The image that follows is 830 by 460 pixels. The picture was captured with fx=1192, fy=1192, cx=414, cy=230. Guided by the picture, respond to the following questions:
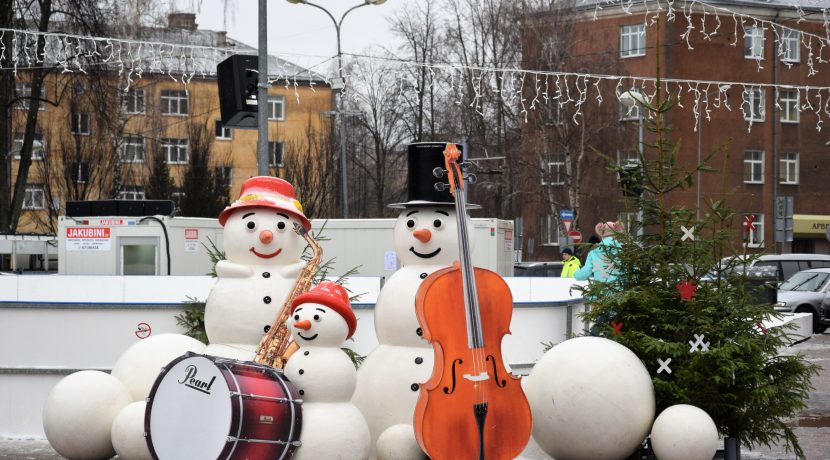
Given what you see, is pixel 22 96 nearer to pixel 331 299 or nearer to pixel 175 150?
pixel 331 299

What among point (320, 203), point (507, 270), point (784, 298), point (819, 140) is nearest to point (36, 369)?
→ point (507, 270)

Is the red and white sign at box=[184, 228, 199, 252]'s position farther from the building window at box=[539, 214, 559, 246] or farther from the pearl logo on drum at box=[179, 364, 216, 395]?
the building window at box=[539, 214, 559, 246]

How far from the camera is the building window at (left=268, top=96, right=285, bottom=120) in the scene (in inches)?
1704

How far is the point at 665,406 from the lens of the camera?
8234mm

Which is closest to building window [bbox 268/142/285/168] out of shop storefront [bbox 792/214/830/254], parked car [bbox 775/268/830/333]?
parked car [bbox 775/268/830/333]

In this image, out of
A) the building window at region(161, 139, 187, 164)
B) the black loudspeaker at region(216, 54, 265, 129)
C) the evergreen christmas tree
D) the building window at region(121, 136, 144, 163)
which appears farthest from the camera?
the building window at region(161, 139, 187, 164)

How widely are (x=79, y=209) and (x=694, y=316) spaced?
17298 mm

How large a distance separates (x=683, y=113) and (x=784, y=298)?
19614mm

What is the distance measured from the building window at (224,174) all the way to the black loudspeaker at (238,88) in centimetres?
2931

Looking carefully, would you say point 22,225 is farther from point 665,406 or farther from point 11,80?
point 665,406

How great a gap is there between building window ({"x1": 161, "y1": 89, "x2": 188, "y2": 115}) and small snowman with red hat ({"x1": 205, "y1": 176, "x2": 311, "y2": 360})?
36.9m

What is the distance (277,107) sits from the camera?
4400 cm

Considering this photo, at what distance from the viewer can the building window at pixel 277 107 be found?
43.3m

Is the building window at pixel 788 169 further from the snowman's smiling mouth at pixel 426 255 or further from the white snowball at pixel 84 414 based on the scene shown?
the white snowball at pixel 84 414
